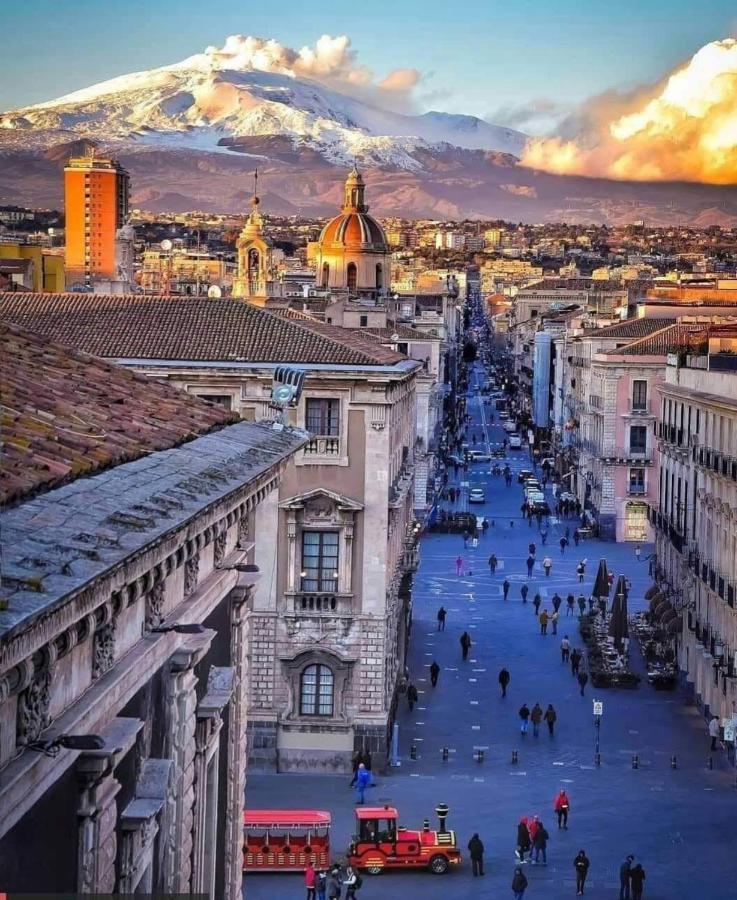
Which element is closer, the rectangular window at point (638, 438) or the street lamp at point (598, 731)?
the street lamp at point (598, 731)

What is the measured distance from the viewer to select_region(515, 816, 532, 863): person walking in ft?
93.6

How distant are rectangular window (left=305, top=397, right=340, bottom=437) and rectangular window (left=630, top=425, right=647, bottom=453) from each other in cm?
4270

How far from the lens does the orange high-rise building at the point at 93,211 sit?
531ft

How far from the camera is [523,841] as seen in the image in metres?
28.5

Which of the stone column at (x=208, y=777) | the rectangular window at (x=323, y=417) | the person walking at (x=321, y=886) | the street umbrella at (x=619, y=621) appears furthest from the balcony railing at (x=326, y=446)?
the stone column at (x=208, y=777)

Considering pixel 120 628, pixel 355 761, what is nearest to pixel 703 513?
pixel 355 761

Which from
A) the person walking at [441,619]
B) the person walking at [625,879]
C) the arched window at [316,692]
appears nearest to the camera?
the person walking at [625,879]

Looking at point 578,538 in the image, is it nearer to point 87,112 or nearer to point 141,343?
point 141,343

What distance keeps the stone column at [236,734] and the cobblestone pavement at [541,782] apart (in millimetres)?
12299

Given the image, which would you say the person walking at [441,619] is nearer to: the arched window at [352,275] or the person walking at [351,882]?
the person walking at [351,882]

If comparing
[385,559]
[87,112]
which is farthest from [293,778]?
[87,112]

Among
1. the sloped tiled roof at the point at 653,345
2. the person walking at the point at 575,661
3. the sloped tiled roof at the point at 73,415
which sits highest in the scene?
the sloped tiled roof at the point at 73,415

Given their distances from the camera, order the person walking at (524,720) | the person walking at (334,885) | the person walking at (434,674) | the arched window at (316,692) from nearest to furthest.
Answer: the person walking at (334,885), the arched window at (316,692), the person walking at (524,720), the person walking at (434,674)

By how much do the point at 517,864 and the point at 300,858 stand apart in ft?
Answer: 11.4
